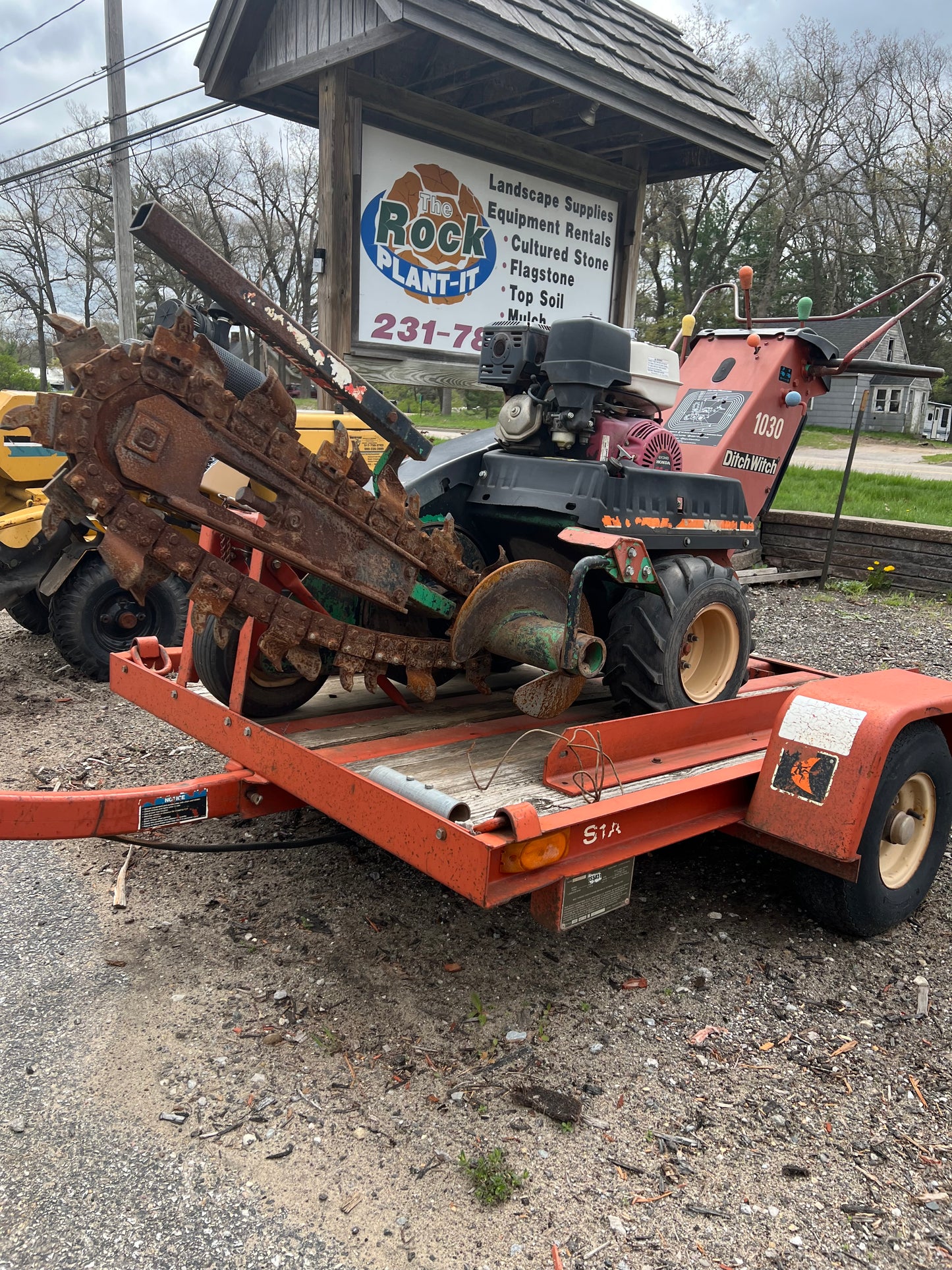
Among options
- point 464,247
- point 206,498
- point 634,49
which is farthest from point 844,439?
point 206,498

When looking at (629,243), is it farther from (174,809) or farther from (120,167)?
(120,167)

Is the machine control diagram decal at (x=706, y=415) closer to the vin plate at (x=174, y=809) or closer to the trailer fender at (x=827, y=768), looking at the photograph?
the trailer fender at (x=827, y=768)

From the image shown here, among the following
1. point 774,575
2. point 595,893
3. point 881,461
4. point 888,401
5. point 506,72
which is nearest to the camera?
point 595,893

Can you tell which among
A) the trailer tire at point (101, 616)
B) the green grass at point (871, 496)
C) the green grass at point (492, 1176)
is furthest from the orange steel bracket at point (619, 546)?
the green grass at point (871, 496)

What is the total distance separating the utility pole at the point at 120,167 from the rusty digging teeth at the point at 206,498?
11.2 metres

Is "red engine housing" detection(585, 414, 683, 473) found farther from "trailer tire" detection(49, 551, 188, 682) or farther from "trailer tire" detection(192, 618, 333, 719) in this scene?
"trailer tire" detection(49, 551, 188, 682)

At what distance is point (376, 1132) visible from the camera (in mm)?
2611

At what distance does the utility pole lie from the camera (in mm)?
13141

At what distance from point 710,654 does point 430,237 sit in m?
3.28

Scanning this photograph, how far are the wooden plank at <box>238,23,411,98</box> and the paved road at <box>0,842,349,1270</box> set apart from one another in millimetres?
4519

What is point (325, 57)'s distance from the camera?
207 inches

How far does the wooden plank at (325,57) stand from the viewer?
4.88m

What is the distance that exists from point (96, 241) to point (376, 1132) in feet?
145

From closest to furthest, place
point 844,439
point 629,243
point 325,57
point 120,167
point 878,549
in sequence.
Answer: point 325,57 → point 629,243 → point 878,549 → point 120,167 → point 844,439
